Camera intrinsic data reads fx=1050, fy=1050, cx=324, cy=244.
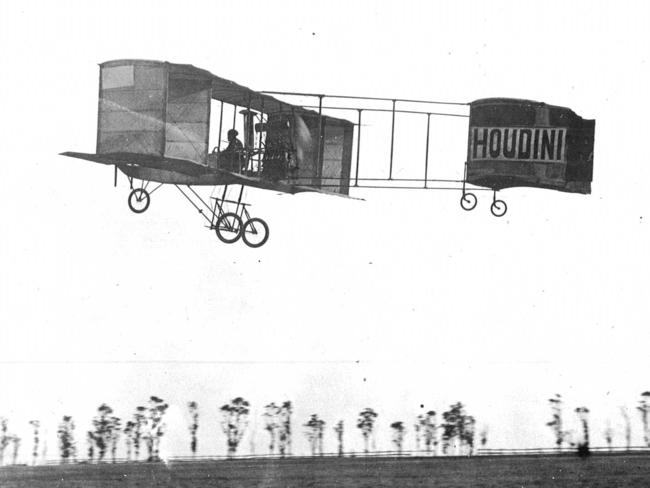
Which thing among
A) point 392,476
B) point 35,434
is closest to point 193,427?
point 35,434

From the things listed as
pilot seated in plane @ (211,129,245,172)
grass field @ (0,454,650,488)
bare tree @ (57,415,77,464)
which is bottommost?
bare tree @ (57,415,77,464)

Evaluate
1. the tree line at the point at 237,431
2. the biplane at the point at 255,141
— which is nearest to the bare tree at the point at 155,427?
the tree line at the point at 237,431

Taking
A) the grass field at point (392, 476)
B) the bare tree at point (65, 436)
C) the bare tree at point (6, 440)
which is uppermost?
the grass field at point (392, 476)

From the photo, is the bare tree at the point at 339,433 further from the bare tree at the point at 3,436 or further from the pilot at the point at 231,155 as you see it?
the pilot at the point at 231,155

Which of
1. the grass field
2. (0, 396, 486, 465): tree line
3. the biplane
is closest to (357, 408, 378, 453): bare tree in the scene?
(0, 396, 486, 465): tree line

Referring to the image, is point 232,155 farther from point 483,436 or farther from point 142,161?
point 483,436

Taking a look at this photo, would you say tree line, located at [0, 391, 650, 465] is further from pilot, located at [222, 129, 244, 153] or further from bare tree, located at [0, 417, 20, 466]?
pilot, located at [222, 129, 244, 153]
